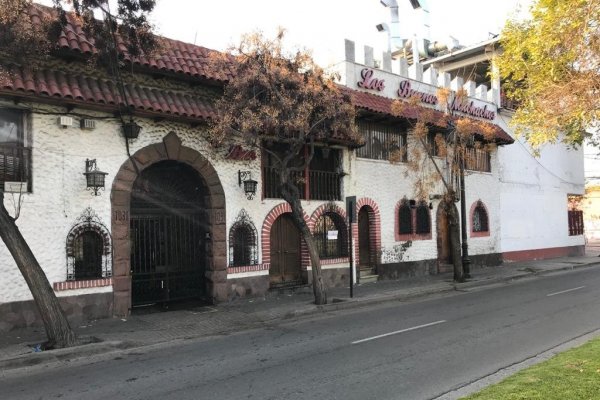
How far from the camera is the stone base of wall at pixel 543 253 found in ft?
80.1

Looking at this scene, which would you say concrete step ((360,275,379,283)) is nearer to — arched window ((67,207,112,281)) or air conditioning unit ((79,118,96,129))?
arched window ((67,207,112,281))

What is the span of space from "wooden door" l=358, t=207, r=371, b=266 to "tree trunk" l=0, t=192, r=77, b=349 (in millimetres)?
11298

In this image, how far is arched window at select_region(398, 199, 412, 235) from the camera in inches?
739

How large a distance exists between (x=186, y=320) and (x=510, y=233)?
1856 centimetres

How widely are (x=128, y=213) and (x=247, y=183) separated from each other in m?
3.41

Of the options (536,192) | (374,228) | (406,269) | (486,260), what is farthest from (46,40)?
(536,192)

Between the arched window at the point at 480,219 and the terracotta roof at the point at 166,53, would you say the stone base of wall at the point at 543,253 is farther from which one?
the terracotta roof at the point at 166,53

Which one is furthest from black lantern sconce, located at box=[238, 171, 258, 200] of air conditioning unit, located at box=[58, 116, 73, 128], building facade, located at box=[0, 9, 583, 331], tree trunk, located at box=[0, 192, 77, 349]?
tree trunk, located at box=[0, 192, 77, 349]

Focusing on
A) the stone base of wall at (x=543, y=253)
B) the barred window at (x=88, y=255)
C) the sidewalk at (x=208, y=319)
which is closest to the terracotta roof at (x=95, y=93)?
the barred window at (x=88, y=255)

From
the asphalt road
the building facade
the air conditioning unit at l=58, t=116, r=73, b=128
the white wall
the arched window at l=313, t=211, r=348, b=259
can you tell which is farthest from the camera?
the white wall

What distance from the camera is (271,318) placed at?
1131 cm

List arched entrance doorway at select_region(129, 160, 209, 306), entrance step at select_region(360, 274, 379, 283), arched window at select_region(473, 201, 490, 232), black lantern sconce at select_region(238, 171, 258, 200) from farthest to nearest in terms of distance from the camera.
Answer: arched window at select_region(473, 201, 490, 232), entrance step at select_region(360, 274, 379, 283), black lantern sconce at select_region(238, 171, 258, 200), arched entrance doorway at select_region(129, 160, 209, 306)

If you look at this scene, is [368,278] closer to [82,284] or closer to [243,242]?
[243,242]

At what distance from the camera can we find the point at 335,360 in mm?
7355
